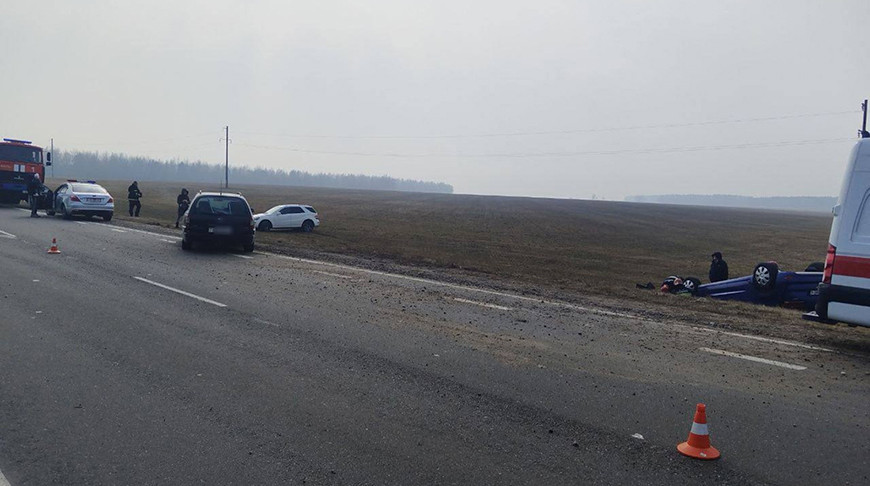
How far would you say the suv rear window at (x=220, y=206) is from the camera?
1936 centimetres

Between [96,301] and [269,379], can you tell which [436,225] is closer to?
[96,301]

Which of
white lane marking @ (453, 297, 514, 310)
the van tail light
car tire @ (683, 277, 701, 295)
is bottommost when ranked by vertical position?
white lane marking @ (453, 297, 514, 310)

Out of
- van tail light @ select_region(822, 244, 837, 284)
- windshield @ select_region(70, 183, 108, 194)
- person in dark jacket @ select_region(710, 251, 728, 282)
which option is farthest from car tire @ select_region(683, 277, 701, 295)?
windshield @ select_region(70, 183, 108, 194)

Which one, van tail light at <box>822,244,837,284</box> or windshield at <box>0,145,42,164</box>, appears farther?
windshield at <box>0,145,42,164</box>

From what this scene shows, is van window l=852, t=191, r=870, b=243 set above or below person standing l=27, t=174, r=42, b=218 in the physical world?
above

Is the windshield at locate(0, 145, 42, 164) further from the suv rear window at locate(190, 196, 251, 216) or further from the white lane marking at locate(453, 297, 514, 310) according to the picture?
the white lane marking at locate(453, 297, 514, 310)

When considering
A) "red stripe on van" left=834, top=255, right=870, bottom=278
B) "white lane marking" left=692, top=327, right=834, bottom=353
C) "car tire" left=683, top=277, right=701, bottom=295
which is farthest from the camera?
"car tire" left=683, top=277, right=701, bottom=295

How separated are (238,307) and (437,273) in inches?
281

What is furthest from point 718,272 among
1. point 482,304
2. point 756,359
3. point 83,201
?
point 83,201

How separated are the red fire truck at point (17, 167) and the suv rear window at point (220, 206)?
20082mm

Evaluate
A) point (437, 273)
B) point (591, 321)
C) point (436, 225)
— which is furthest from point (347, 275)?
point (436, 225)

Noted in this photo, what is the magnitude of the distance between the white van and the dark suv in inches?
591

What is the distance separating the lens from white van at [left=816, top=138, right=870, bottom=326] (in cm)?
839

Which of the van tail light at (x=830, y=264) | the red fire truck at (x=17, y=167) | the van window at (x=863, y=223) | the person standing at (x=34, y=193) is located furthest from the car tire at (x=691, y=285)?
the red fire truck at (x=17, y=167)
